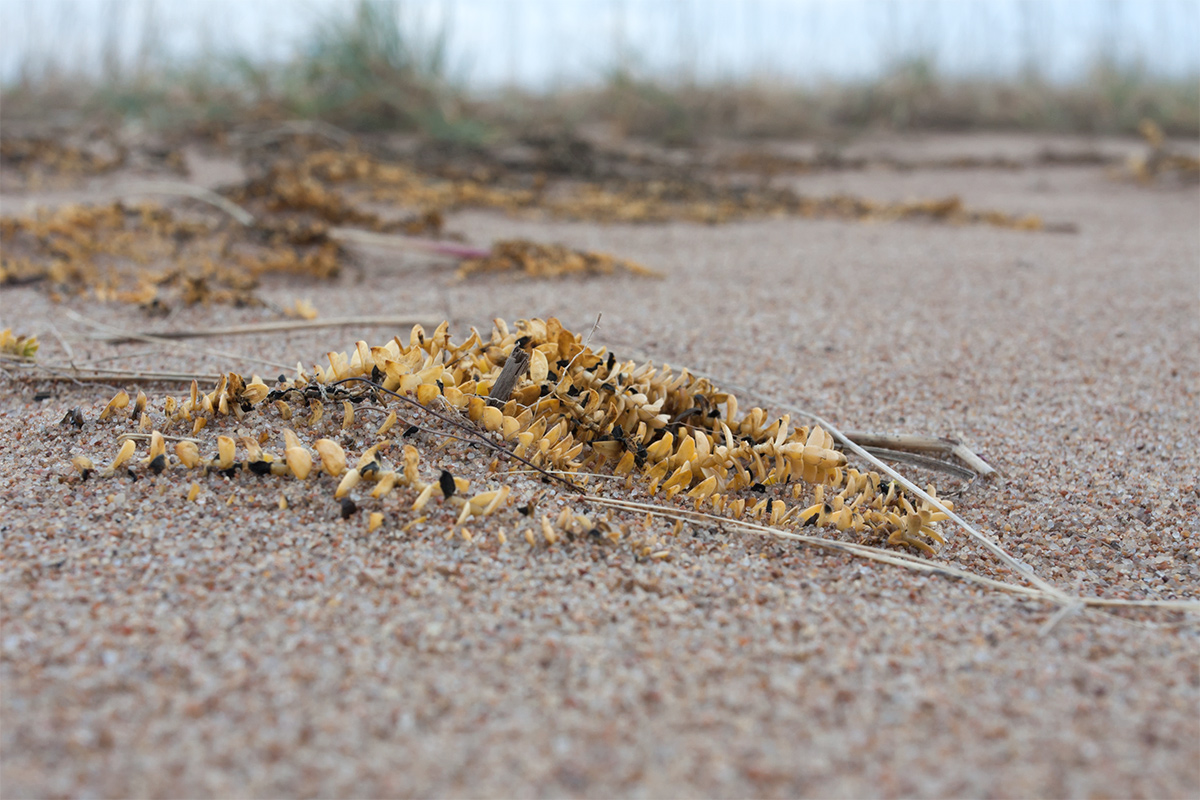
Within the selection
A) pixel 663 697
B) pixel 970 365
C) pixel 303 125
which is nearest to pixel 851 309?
pixel 970 365

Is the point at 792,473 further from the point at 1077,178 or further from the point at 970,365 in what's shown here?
the point at 1077,178

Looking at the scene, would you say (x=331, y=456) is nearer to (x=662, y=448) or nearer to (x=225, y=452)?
(x=225, y=452)

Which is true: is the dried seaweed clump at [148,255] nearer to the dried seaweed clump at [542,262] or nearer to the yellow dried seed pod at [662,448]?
the dried seaweed clump at [542,262]

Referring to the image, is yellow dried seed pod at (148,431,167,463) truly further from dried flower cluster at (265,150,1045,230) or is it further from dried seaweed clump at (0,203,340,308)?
dried flower cluster at (265,150,1045,230)

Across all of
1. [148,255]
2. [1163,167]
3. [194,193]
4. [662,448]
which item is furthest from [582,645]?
[1163,167]

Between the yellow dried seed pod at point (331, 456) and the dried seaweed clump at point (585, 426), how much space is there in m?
0.05

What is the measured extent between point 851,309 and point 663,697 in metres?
1.76

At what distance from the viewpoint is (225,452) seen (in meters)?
1.19

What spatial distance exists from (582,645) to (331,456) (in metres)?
0.45

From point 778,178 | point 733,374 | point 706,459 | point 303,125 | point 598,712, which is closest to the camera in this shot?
point 598,712

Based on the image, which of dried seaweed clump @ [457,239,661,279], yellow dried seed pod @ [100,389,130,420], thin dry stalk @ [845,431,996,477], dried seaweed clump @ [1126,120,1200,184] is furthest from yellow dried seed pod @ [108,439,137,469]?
dried seaweed clump @ [1126,120,1200,184]

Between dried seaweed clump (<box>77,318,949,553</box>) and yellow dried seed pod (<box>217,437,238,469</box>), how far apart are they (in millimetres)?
43

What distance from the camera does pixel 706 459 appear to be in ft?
4.44

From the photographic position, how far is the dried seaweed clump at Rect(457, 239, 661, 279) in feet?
8.88
